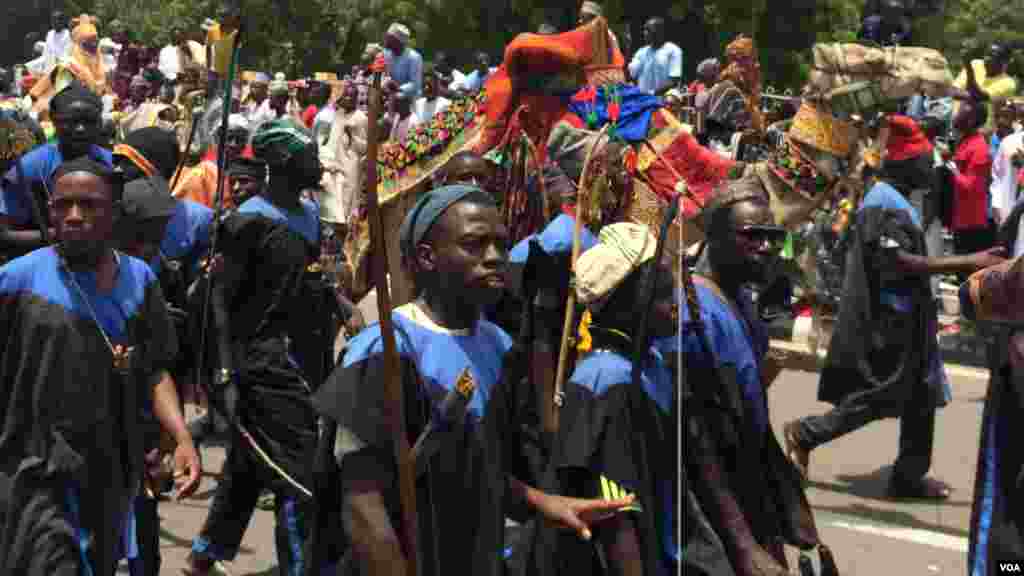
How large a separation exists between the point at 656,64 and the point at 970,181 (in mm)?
3828

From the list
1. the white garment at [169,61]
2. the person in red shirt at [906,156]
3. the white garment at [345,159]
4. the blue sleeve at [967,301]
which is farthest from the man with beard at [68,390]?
the white garment at [169,61]

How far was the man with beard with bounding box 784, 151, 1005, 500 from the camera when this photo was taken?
28.6ft

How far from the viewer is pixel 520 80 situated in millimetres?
7855

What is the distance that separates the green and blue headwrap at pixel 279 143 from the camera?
6.84 meters

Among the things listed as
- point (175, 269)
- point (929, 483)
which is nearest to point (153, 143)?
point (175, 269)

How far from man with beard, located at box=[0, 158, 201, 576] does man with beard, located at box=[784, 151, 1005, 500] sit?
4.28 meters

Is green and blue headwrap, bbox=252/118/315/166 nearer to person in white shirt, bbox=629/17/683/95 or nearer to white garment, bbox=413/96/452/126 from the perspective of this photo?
person in white shirt, bbox=629/17/683/95

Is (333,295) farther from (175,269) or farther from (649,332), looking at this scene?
(649,332)

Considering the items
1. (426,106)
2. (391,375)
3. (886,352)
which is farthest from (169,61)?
(391,375)

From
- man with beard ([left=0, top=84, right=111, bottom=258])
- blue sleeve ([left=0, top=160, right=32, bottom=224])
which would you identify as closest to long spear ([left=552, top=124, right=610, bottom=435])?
man with beard ([left=0, top=84, right=111, bottom=258])

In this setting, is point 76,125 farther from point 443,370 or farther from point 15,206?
point 443,370

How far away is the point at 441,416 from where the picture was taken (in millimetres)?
4078

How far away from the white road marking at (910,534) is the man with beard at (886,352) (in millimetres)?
383

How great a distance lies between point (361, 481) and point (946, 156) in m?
11.8
